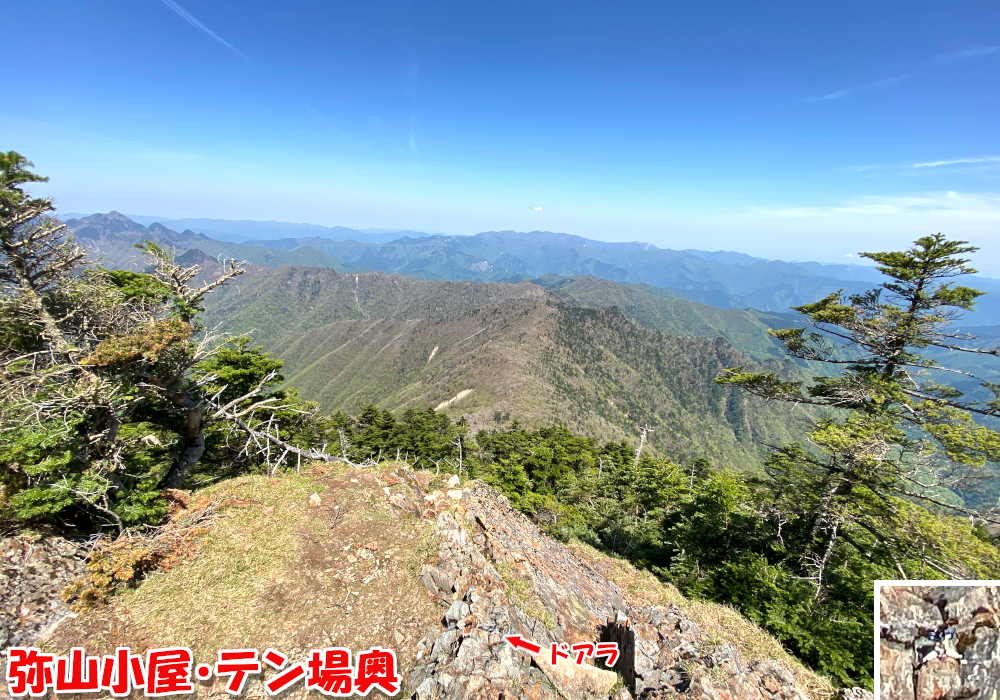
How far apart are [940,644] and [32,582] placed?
15.2 metres

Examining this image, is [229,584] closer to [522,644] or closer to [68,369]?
[68,369]

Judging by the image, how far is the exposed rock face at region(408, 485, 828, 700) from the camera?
6.69m

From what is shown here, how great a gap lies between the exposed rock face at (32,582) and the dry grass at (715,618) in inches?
569

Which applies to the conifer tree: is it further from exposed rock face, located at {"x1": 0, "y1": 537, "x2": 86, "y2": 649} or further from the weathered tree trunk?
the weathered tree trunk

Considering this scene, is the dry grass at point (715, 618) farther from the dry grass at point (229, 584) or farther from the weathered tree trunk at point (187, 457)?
the weathered tree trunk at point (187, 457)

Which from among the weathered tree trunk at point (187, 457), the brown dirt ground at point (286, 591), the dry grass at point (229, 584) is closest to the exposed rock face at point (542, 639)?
the brown dirt ground at point (286, 591)

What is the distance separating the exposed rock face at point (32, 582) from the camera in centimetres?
740

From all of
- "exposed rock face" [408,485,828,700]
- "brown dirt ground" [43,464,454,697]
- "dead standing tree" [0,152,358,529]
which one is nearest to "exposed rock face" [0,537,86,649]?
"brown dirt ground" [43,464,454,697]

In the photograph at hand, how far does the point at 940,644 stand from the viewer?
388 cm

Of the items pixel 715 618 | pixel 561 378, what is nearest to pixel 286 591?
pixel 715 618

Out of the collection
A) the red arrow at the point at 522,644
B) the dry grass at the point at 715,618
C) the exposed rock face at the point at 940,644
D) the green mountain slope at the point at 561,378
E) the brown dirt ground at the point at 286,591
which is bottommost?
the green mountain slope at the point at 561,378

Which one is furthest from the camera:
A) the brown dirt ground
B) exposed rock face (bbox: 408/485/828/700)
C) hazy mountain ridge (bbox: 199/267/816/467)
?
hazy mountain ridge (bbox: 199/267/816/467)

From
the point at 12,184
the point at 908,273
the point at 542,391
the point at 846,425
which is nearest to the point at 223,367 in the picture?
the point at 12,184

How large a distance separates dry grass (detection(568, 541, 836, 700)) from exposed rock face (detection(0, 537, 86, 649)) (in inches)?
569
